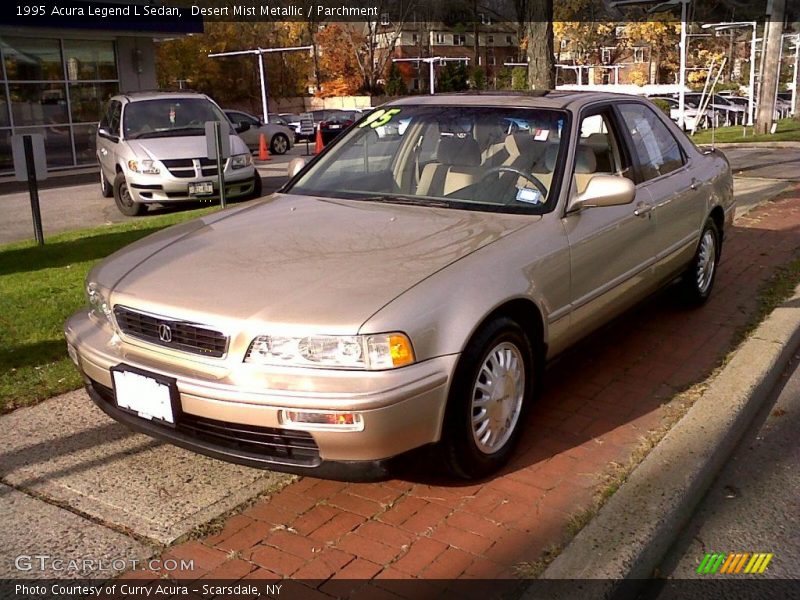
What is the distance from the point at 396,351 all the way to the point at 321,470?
1.78ft

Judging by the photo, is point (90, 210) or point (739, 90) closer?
point (90, 210)

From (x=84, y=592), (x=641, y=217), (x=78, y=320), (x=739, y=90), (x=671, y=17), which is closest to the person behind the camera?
(x=84, y=592)

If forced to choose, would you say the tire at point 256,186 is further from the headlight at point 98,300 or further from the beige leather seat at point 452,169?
the headlight at point 98,300

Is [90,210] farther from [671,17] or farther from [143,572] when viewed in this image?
[671,17]

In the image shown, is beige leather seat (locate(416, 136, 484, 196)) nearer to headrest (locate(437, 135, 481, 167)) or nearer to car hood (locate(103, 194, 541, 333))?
headrest (locate(437, 135, 481, 167))

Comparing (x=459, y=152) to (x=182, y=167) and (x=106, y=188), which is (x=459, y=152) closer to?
(x=182, y=167)

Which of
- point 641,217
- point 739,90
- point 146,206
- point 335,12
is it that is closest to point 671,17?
point 739,90

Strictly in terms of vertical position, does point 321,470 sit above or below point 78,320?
below

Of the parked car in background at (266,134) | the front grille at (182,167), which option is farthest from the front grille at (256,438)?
the parked car in background at (266,134)

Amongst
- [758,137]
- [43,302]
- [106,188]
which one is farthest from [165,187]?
[758,137]

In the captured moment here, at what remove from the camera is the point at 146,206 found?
1259cm

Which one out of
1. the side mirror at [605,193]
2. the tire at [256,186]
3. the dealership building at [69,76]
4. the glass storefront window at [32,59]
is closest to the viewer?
the side mirror at [605,193]

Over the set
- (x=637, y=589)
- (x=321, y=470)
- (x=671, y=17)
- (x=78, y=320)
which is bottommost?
(x=637, y=589)

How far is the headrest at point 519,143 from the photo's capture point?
4516 millimetres
